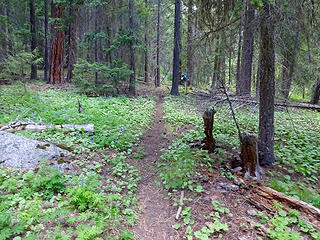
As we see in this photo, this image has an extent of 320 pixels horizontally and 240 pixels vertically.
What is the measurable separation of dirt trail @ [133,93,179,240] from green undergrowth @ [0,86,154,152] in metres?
0.86

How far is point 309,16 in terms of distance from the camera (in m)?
4.06

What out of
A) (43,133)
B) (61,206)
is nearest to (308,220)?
(61,206)

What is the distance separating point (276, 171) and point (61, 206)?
4.08 metres

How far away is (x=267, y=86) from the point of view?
4234 mm

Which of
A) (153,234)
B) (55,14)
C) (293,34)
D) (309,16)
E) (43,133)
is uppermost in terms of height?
(55,14)

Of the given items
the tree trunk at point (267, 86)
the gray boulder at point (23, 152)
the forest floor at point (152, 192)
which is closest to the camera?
the forest floor at point (152, 192)

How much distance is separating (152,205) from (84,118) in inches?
176

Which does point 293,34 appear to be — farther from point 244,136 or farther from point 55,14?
point 55,14

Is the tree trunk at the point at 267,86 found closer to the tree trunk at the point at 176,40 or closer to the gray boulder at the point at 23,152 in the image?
the gray boulder at the point at 23,152

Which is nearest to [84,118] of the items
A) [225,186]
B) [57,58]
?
[225,186]

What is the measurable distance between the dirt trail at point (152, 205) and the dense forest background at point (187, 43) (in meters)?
2.51

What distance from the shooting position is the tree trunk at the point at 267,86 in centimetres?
394

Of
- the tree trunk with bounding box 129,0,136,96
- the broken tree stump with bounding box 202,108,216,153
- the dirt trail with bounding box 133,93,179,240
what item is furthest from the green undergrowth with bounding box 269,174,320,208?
the tree trunk with bounding box 129,0,136,96

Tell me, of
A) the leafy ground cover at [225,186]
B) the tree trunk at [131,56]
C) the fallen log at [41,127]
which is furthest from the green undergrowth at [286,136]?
the tree trunk at [131,56]
